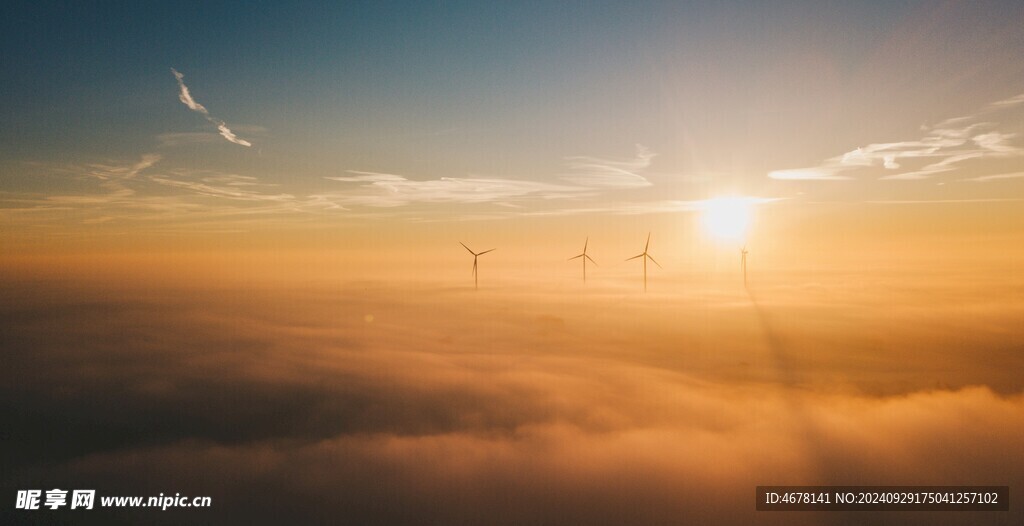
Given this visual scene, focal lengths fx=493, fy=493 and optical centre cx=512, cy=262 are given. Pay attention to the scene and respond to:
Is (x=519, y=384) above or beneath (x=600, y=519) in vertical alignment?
above

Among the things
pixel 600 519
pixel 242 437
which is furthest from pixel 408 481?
pixel 242 437

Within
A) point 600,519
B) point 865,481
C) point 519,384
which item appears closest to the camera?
point 600,519

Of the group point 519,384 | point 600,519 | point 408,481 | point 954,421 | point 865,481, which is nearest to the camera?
point 600,519

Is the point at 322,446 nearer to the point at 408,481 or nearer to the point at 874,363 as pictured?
the point at 408,481

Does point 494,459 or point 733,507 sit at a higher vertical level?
point 494,459

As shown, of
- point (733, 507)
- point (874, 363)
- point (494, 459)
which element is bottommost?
point (733, 507)

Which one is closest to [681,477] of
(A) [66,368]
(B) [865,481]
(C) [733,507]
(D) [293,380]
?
(C) [733,507]

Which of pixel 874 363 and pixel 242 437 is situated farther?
pixel 874 363

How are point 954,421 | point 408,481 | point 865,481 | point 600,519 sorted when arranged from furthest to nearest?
point 954,421 < point 865,481 < point 408,481 < point 600,519

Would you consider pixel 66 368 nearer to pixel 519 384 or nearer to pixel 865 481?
pixel 519 384
